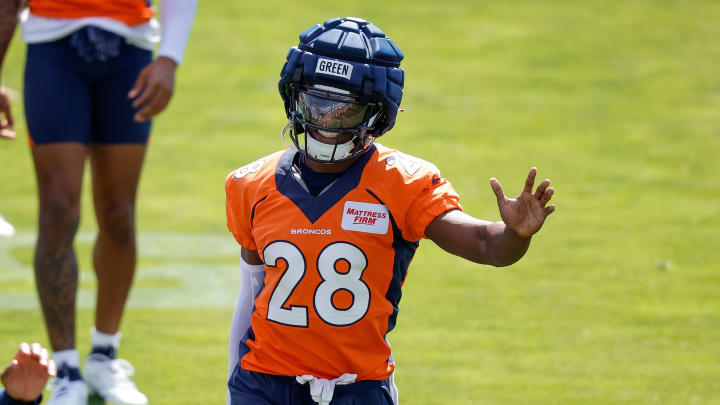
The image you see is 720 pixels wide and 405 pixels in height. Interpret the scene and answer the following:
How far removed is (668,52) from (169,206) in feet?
22.7

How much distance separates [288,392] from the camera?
11.5ft

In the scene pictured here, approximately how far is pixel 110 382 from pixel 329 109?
2201 mm

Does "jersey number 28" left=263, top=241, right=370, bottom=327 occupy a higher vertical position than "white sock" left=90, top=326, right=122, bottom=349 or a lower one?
higher

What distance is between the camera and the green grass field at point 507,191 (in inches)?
222

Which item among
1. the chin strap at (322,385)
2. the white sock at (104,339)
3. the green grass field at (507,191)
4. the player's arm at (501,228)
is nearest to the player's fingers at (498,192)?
the player's arm at (501,228)

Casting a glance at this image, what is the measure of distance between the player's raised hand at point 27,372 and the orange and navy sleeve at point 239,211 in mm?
741

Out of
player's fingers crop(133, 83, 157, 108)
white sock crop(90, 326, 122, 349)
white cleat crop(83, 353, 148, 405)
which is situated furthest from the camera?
white sock crop(90, 326, 122, 349)

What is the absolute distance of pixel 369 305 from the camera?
3445mm

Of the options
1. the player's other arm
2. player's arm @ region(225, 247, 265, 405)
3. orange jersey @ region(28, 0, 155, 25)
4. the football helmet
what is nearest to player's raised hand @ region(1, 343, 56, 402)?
player's arm @ region(225, 247, 265, 405)

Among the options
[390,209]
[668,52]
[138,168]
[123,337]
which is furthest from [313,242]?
[668,52]

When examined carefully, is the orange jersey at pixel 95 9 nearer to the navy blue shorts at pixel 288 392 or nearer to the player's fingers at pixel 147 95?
the player's fingers at pixel 147 95

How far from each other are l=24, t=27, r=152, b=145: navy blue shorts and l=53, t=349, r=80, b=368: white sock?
0.94 m

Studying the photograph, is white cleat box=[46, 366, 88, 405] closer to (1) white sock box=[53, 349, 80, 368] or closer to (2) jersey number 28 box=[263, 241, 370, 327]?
(1) white sock box=[53, 349, 80, 368]

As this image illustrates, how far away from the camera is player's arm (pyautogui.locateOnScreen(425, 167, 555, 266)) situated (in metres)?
3.08
